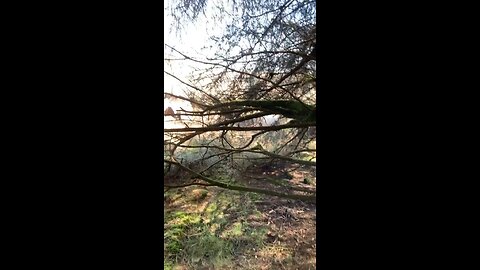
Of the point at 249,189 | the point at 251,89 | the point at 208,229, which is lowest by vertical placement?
the point at 208,229

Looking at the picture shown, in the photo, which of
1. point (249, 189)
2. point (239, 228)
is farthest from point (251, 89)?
point (239, 228)

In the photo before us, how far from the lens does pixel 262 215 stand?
1.11 metres

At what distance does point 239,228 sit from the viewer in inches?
43.2

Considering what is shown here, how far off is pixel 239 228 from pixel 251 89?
424mm

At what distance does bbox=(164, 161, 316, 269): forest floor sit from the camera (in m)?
1.09

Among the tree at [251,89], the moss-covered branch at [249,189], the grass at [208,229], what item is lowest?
the grass at [208,229]

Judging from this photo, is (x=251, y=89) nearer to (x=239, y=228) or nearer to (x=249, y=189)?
(x=249, y=189)

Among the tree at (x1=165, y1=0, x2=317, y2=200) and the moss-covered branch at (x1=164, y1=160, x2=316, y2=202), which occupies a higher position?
the tree at (x1=165, y1=0, x2=317, y2=200)

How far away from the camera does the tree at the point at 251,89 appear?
1.12 meters

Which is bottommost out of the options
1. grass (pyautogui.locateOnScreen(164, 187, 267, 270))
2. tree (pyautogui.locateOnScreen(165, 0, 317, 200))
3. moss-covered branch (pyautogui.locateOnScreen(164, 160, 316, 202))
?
grass (pyautogui.locateOnScreen(164, 187, 267, 270))

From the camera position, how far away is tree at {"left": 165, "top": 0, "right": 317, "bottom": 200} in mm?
1121

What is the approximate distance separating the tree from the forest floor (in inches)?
1.3

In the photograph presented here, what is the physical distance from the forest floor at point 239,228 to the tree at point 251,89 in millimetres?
34
